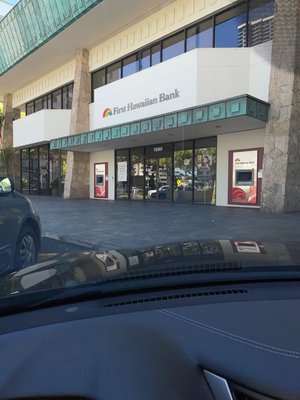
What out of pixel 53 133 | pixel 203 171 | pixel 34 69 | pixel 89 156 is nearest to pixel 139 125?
pixel 203 171

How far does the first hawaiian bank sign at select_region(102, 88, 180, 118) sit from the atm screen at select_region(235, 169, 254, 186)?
407 centimetres

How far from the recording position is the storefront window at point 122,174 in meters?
20.6

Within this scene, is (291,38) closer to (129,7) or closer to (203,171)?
(203,171)

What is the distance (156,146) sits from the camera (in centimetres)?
1872

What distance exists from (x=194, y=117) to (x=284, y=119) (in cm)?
302

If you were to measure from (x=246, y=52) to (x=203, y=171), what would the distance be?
5.06 metres

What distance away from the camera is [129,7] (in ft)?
55.4

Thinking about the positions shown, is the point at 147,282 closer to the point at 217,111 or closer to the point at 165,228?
the point at 165,228

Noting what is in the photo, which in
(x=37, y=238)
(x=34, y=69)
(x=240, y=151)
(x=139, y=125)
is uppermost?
(x=34, y=69)

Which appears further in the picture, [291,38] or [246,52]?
[246,52]

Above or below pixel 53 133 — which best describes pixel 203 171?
below

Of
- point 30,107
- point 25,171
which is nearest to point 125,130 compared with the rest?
point 30,107

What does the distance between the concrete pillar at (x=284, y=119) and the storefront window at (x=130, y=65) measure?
8475 millimetres

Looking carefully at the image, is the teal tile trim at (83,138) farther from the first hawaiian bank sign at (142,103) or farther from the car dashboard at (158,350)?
the car dashboard at (158,350)
